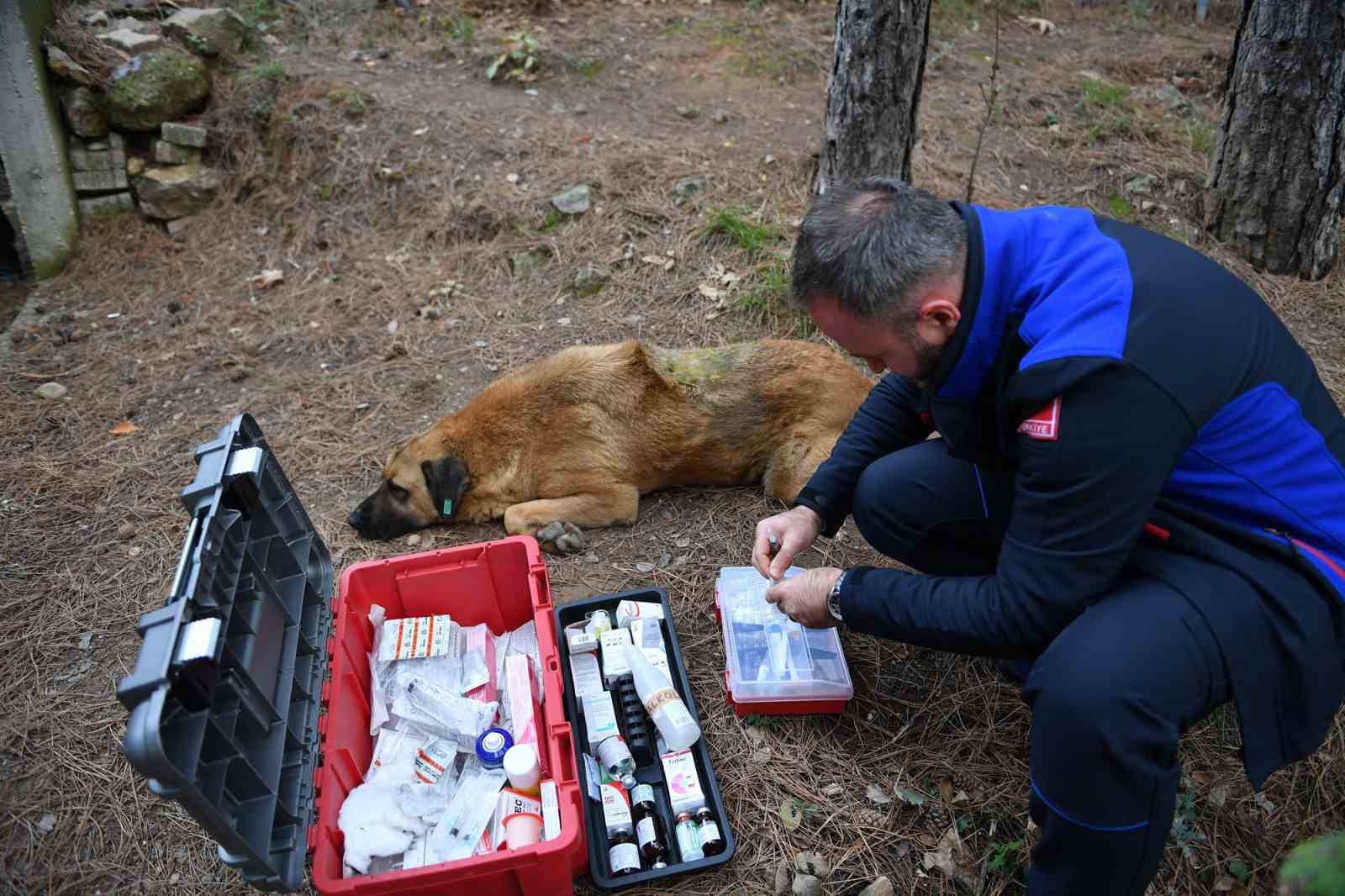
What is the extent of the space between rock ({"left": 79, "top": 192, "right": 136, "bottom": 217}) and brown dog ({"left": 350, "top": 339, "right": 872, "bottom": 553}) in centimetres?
508

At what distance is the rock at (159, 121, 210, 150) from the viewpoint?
24.3 feet

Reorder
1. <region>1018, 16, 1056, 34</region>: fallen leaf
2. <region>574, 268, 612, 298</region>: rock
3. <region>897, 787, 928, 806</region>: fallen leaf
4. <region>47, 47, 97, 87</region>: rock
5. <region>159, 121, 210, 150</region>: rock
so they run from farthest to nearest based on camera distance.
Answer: <region>1018, 16, 1056, 34</region>: fallen leaf
<region>159, 121, 210, 150</region>: rock
<region>47, 47, 97, 87</region>: rock
<region>574, 268, 612, 298</region>: rock
<region>897, 787, 928, 806</region>: fallen leaf

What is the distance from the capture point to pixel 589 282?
6.06 meters

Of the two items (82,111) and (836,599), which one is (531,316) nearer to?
(836,599)

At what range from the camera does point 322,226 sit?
7.07 m

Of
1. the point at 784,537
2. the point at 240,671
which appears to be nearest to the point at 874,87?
the point at 784,537

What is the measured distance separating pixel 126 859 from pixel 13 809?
22.8 inches

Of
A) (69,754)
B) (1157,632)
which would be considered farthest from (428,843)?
(1157,632)

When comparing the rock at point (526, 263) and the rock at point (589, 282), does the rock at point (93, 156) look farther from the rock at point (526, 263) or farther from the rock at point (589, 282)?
the rock at point (589, 282)

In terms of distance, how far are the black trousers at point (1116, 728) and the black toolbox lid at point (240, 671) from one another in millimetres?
2231

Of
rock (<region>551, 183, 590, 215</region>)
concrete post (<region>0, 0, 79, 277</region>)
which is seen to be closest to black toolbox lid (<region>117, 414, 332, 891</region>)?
rock (<region>551, 183, 590, 215</region>)

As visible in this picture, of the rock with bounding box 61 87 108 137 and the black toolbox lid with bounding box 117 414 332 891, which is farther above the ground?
the rock with bounding box 61 87 108 137

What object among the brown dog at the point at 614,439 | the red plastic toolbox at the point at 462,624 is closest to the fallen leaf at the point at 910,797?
the red plastic toolbox at the point at 462,624

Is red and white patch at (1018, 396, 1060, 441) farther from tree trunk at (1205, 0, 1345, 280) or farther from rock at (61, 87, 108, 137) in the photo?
rock at (61, 87, 108, 137)
